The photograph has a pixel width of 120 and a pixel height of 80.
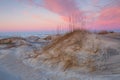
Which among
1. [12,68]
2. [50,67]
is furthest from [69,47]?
[12,68]

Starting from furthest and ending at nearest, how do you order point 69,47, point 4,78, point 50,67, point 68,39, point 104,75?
point 68,39, point 69,47, point 50,67, point 4,78, point 104,75

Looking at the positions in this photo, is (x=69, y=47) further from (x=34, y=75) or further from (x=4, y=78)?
(x=4, y=78)

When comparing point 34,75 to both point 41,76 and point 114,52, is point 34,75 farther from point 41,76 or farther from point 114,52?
point 114,52

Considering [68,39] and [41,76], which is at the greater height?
[68,39]

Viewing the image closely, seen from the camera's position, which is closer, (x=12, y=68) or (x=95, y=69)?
(x=95, y=69)

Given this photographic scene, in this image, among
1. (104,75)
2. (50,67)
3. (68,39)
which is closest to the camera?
(104,75)

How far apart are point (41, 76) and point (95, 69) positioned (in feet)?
11.1

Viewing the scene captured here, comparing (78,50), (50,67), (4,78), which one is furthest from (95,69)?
(4,78)

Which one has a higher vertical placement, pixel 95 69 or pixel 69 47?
pixel 69 47

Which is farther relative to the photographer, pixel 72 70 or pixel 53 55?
pixel 53 55

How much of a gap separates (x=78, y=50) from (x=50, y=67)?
2.36m

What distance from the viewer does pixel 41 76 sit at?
40.1ft

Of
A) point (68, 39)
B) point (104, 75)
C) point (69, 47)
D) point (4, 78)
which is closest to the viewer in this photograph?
point (104, 75)

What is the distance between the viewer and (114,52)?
54.4 feet
